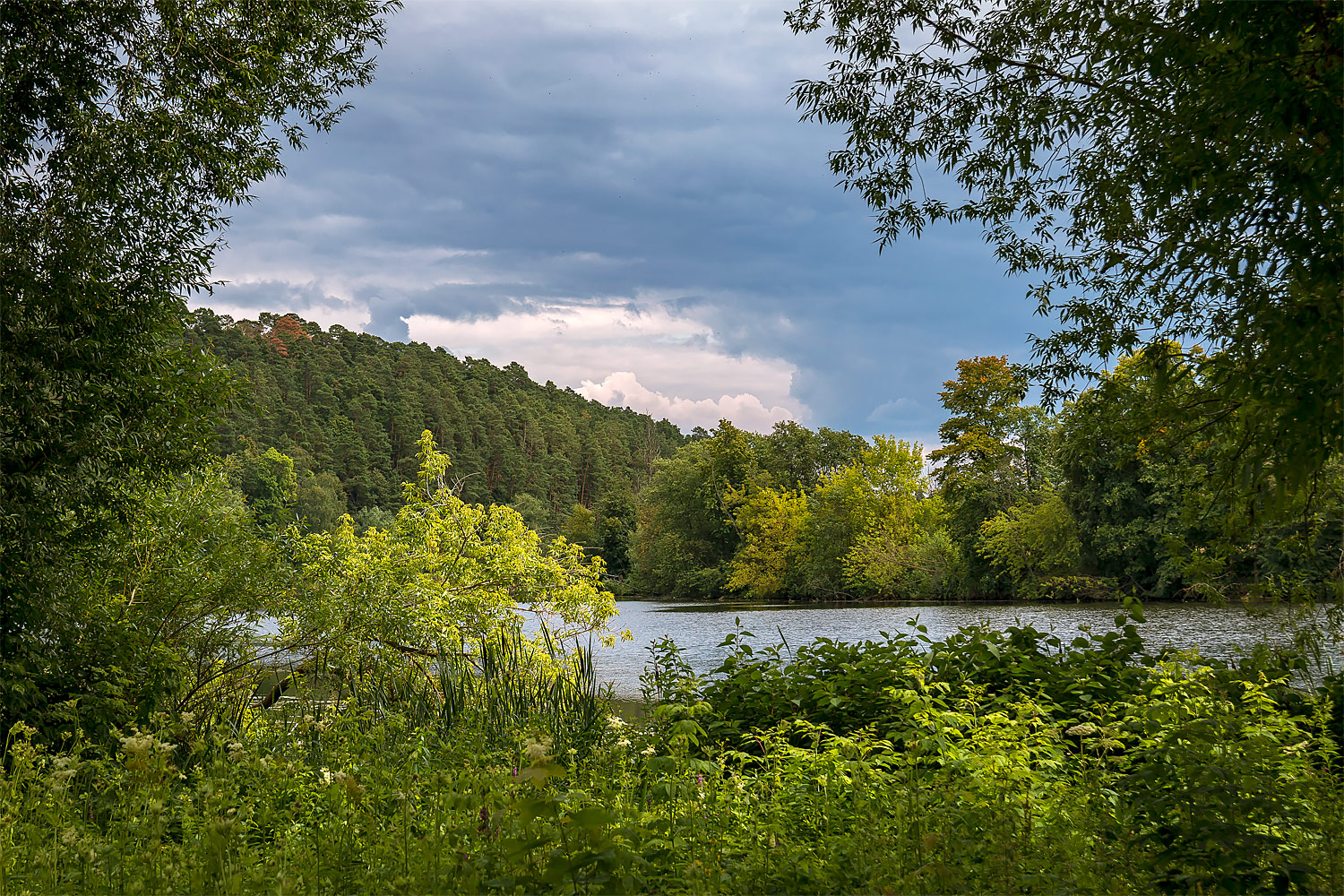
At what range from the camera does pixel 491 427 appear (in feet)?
232

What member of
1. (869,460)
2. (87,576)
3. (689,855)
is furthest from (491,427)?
(689,855)

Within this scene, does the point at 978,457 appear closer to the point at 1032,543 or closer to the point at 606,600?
the point at 1032,543

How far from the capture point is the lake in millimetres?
15266

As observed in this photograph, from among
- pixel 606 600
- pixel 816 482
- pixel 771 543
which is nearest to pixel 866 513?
pixel 771 543

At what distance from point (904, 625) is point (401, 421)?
50.3 m

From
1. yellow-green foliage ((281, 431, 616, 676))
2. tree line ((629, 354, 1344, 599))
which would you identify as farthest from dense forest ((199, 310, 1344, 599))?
yellow-green foliage ((281, 431, 616, 676))

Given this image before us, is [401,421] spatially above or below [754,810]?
above

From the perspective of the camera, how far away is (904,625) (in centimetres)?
2403

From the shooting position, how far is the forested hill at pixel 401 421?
5891cm

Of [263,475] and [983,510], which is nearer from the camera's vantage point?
[983,510]

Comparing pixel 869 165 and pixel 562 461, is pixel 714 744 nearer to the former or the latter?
pixel 869 165

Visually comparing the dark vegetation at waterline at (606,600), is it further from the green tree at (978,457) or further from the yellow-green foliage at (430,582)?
the green tree at (978,457)

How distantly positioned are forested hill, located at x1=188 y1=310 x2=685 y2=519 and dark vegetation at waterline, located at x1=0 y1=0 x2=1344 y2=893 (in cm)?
4430

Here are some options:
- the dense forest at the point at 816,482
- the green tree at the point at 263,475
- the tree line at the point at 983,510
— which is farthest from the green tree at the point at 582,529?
the green tree at the point at 263,475
